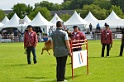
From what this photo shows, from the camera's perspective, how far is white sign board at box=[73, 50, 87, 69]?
14477mm

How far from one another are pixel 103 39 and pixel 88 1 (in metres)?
159

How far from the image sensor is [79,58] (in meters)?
14.9

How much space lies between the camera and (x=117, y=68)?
17.6 meters

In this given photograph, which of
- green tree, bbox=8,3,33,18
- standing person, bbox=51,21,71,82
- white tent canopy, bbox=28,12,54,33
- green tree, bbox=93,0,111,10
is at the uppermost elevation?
green tree, bbox=93,0,111,10

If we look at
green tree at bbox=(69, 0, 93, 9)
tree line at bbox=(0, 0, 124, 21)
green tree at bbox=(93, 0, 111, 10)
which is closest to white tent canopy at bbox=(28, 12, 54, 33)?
tree line at bbox=(0, 0, 124, 21)

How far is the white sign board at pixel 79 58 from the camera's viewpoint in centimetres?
1448

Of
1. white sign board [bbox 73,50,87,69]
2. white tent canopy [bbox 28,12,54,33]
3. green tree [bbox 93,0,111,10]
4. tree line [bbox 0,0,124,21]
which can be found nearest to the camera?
white sign board [bbox 73,50,87,69]

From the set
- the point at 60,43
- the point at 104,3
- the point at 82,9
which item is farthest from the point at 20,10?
the point at 60,43

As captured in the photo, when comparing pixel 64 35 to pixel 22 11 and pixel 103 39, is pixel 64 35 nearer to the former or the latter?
pixel 103 39

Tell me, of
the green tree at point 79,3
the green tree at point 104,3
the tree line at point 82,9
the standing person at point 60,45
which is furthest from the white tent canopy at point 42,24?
the green tree at point 79,3

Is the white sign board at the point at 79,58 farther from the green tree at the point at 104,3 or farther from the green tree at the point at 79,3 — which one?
the green tree at the point at 79,3

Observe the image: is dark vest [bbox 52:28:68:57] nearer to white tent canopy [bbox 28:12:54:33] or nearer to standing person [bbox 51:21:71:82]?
standing person [bbox 51:21:71:82]

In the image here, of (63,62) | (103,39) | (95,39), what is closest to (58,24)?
(63,62)

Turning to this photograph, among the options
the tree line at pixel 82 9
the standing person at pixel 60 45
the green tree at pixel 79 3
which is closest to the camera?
the standing person at pixel 60 45
